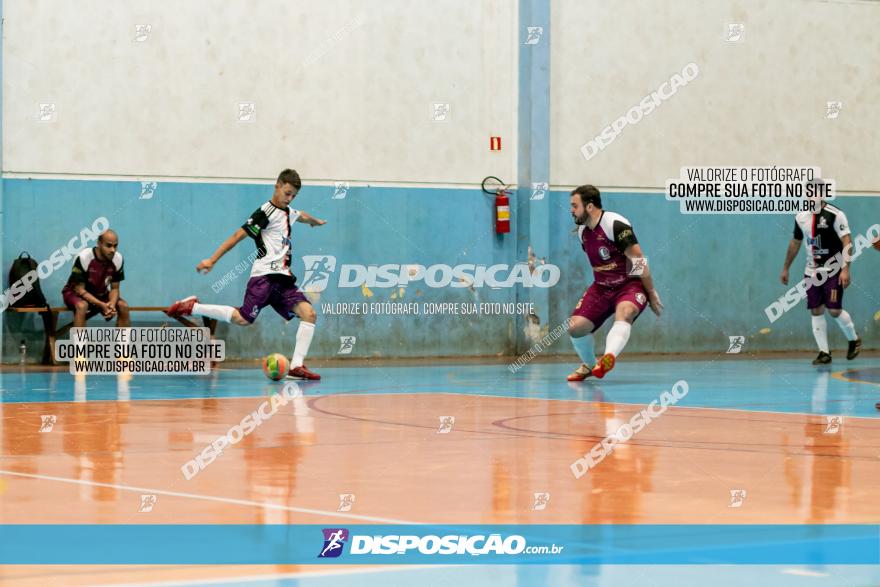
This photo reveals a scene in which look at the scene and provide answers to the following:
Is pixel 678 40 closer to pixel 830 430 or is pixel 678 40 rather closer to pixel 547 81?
pixel 547 81

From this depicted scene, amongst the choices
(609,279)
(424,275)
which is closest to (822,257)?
(609,279)

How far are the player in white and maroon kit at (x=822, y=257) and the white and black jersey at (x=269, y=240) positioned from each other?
7722 mm

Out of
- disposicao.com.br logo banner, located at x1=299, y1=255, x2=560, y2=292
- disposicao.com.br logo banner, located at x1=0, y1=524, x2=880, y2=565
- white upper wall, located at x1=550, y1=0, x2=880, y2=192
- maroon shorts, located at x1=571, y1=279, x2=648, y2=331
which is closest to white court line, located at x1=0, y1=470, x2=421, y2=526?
disposicao.com.br logo banner, located at x1=0, y1=524, x2=880, y2=565

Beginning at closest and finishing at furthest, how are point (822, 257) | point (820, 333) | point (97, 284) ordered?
1. point (97, 284)
2. point (820, 333)
3. point (822, 257)

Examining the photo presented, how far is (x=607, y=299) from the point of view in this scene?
15719 mm

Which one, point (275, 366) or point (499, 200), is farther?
point (499, 200)

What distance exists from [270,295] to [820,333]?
849 cm

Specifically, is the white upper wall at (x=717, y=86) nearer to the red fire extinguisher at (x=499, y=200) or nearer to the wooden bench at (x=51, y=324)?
the red fire extinguisher at (x=499, y=200)

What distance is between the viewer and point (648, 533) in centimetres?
561

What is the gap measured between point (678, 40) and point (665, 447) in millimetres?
15243

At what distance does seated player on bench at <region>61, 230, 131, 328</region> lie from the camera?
1809 centimetres

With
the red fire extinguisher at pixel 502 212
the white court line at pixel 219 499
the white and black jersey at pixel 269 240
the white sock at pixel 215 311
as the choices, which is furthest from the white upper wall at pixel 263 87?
the white court line at pixel 219 499

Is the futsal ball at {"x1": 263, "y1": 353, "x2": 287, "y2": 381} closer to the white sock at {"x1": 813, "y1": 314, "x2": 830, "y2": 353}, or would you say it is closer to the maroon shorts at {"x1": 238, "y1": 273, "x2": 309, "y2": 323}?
the maroon shorts at {"x1": 238, "y1": 273, "x2": 309, "y2": 323}

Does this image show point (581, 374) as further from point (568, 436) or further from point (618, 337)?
point (568, 436)
